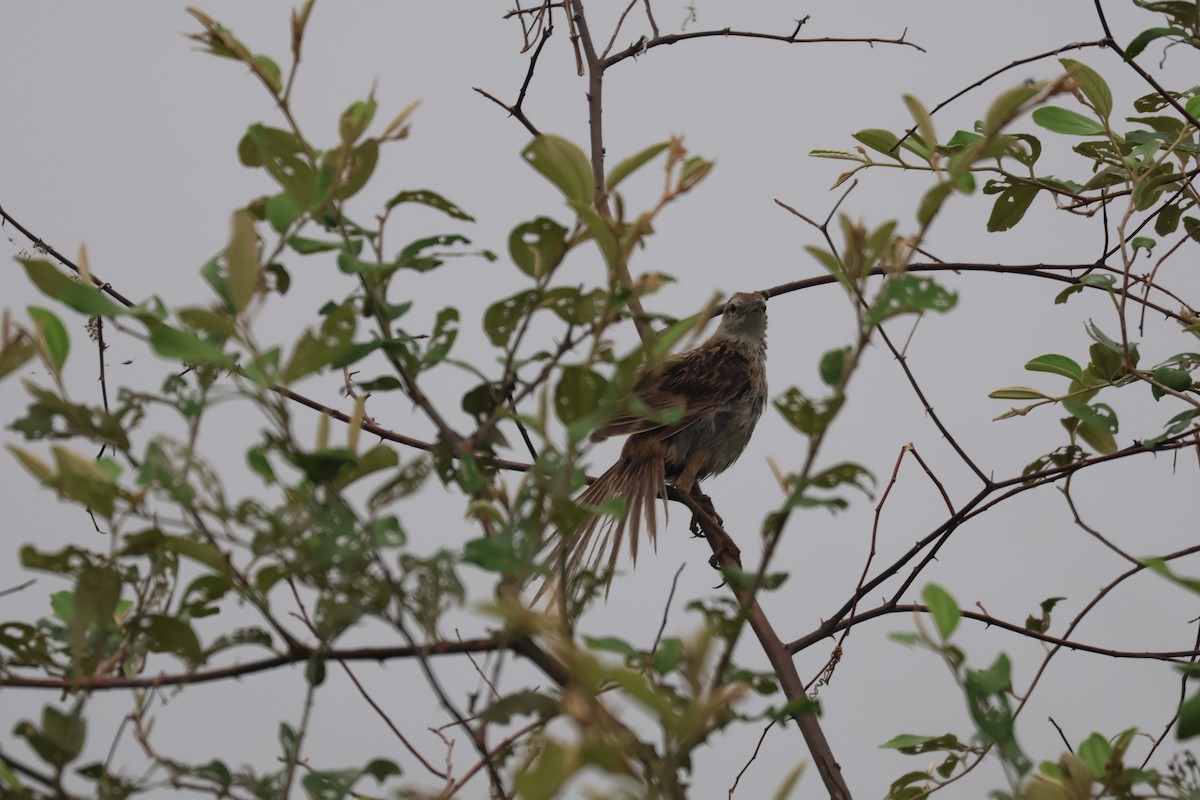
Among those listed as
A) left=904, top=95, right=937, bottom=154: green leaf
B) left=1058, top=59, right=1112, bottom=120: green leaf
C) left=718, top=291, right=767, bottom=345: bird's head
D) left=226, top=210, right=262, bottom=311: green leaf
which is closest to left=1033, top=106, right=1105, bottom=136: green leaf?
left=1058, top=59, right=1112, bottom=120: green leaf

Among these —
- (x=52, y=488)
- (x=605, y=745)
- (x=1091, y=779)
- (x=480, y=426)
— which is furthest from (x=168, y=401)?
(x=1091, y=779)

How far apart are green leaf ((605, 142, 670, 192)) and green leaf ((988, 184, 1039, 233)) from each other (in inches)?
35.3

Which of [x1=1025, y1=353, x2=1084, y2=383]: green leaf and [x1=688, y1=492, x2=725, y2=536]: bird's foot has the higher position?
[x1=688, y1=492, x2=725, y2=536]: bird's foot

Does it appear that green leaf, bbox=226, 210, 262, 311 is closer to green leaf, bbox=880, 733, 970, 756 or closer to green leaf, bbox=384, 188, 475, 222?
green leaf, bbox=384, 188, 475, 222

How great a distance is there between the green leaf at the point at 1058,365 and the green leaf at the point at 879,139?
0.95 ft

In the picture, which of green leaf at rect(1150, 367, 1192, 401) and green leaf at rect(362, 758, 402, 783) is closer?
green leaf at rect(362, 758, 402, 783)

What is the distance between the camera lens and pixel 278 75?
0.70 metres

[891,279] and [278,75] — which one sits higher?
[278,75]

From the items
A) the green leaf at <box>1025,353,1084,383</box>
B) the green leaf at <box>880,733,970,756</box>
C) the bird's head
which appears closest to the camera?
the green leaf at <box>880,733,970,756</box>

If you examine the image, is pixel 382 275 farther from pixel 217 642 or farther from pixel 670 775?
pixel 670 775

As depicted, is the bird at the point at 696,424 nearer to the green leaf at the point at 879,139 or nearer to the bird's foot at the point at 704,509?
the bird's foot at the point at 704,509

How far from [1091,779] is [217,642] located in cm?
50

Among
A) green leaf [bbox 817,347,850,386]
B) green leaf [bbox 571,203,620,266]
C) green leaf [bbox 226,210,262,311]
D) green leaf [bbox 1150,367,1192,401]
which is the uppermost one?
green leaf [bbox 1150,367,1192,401]

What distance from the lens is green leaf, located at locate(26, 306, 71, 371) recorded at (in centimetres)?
68
